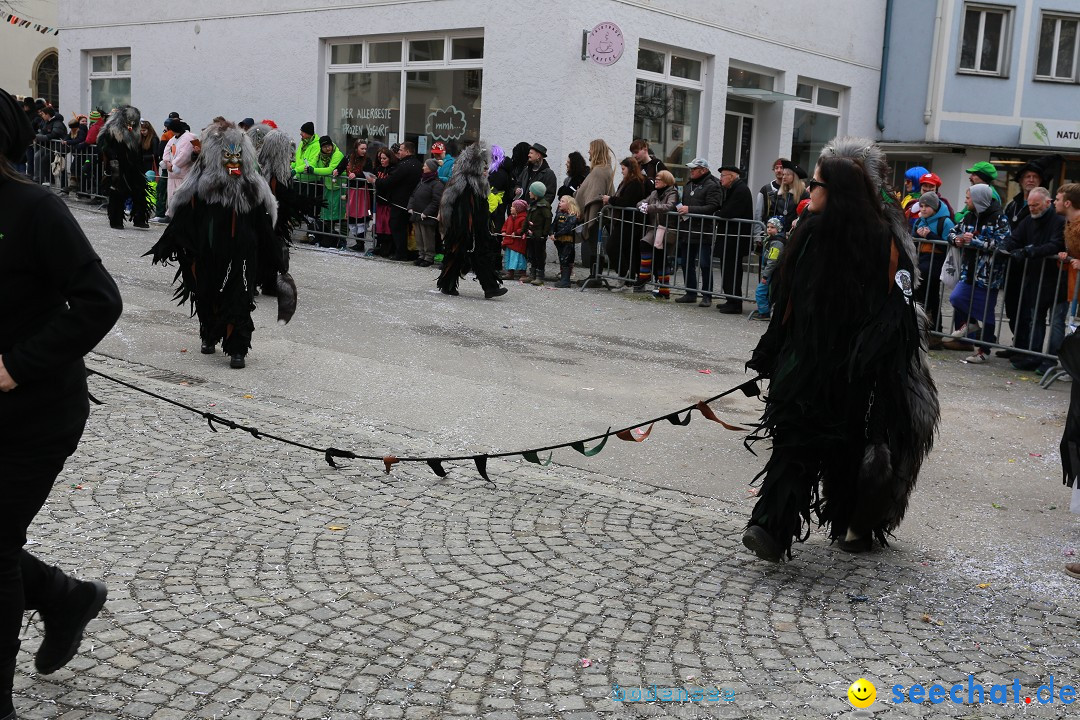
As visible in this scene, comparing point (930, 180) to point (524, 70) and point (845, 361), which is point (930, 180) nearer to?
point (524, 70)

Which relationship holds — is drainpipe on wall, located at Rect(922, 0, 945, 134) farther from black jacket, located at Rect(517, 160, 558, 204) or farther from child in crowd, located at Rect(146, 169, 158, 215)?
child in crowd, located at Rect(146, 169, 158, 215)

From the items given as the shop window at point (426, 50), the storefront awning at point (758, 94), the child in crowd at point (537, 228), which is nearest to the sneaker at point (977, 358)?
the child in crowd at point (537, 228)

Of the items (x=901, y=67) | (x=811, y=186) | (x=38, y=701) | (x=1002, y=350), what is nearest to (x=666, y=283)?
(x=1002, y=350)

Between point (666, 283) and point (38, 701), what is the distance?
1156 cm

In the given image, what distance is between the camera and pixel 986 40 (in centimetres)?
2634

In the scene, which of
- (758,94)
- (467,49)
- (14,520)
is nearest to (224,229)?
(14,520)

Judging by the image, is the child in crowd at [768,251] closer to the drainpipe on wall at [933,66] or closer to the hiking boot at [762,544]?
the hiking boot at [762,544]

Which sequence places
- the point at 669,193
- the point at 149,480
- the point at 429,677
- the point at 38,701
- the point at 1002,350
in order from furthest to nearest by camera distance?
the point at 669,193 < the point at 1002,350 < the point at 149,480 < the point at 429,677 < the point at 38,701

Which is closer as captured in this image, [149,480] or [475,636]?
[475,636]

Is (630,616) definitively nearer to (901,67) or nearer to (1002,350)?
(1002,350)

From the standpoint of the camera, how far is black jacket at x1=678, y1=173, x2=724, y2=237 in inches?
556

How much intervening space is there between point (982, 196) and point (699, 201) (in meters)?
3.67

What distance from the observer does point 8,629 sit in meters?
3.36

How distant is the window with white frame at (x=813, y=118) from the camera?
75.8ft
